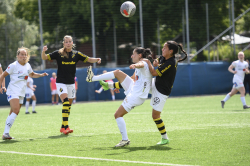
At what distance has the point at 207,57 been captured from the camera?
25578 mm

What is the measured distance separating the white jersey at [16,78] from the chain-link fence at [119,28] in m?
15.2

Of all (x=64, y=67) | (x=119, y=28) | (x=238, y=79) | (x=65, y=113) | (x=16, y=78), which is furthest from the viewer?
(x=119, y=28)

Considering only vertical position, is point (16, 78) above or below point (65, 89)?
above

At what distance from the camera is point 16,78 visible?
25.3 ft

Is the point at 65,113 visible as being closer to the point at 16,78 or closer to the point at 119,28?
the point at 16,78

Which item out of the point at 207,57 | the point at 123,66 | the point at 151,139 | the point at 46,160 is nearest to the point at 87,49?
the point at 123,66

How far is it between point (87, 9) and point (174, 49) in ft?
62.7

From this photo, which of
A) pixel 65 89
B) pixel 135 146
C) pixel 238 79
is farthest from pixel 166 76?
pixel 238 79

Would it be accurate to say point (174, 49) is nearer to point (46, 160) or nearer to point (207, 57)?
point (46, 160)

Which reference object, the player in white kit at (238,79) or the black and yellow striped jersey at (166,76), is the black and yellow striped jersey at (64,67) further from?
the player in white kit at (238,79)

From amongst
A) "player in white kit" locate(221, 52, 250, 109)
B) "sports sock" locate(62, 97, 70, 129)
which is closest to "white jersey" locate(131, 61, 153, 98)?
"sports sock" locate(62, 97, 70, 129)

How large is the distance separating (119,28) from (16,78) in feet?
57.7

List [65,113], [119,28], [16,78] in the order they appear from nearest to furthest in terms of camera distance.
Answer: [16,78] → [65,113] → [119,28]

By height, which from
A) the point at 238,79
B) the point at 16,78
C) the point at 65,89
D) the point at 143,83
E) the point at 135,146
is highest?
the point at 16,78
